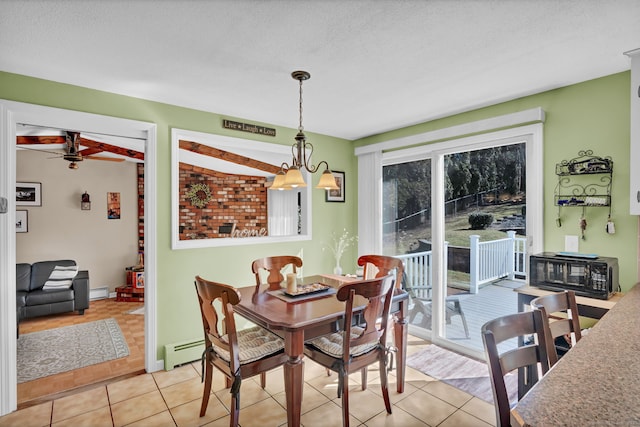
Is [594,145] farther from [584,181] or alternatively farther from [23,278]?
[23,278]

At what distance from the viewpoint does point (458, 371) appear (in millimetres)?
2928

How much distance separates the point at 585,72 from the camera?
236cm

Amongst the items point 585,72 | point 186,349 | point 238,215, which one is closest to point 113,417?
point 186,349

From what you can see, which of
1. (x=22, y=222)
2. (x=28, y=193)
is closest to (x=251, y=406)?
(x=22, y=222)

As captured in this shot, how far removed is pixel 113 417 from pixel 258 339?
1.12 m

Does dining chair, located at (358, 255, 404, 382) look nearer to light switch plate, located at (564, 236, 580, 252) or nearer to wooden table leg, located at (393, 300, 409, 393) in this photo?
wooden table leg, located at (393, 300, 409, 393)

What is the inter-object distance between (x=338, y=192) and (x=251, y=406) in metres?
2.68

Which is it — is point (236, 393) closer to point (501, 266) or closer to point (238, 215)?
point (501, 266)

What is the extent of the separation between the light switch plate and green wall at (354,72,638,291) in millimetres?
29

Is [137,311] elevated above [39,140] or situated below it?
below

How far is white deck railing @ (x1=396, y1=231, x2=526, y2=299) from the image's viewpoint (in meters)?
3.00

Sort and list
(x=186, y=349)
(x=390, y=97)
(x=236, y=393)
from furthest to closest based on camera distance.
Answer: (x=186, y=349), (x=390, y=97), (x=236, y=393)

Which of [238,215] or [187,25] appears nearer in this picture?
[187,25]

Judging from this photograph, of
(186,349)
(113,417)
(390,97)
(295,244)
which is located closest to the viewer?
(113,417)
